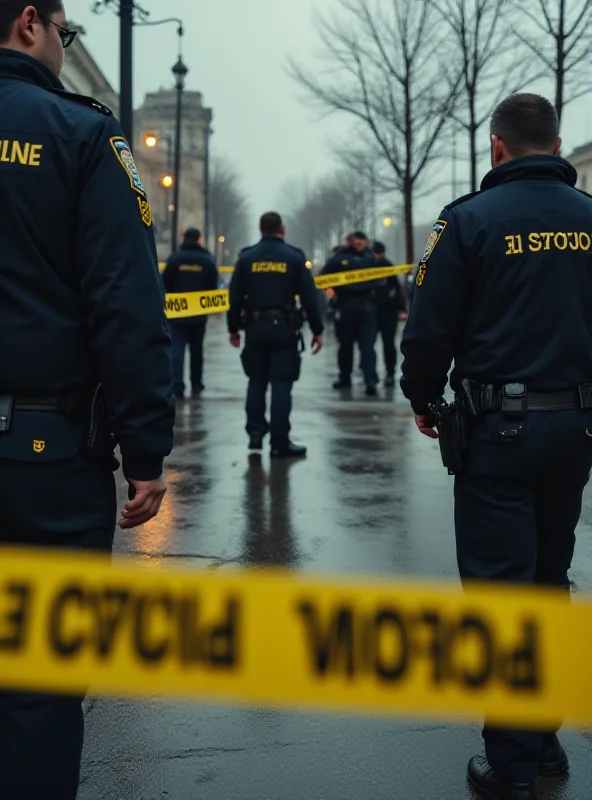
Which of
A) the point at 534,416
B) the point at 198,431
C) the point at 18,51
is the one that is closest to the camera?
the point at 18,51

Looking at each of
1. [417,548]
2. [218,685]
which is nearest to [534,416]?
[218,685]

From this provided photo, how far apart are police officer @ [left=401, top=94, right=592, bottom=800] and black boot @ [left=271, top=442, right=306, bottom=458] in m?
5.38

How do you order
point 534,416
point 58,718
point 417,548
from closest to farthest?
1. point 58,718
2. point 534,416
3. point 417,548

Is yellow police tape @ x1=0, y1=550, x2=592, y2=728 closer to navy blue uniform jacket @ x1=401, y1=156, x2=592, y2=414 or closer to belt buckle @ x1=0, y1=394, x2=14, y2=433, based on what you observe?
belt buckle @ x1=0, y1=394, x2=14, y2=433

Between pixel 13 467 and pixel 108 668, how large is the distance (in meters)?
0.55

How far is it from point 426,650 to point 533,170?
5.68ft

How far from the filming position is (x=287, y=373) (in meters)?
8.48

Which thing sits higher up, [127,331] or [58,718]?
[127,331]

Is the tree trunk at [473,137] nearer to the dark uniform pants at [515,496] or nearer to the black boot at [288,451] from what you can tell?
the black boot at [288,451]

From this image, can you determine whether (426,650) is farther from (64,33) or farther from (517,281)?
(64,33)

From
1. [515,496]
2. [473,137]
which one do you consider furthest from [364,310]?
[473,137]

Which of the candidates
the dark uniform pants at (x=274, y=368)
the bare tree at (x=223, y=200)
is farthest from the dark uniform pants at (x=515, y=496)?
the bare tree at (x=223, y=200)

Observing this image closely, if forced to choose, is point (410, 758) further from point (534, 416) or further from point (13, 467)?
point (13, 467)

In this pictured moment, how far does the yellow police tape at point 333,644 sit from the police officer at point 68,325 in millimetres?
381
